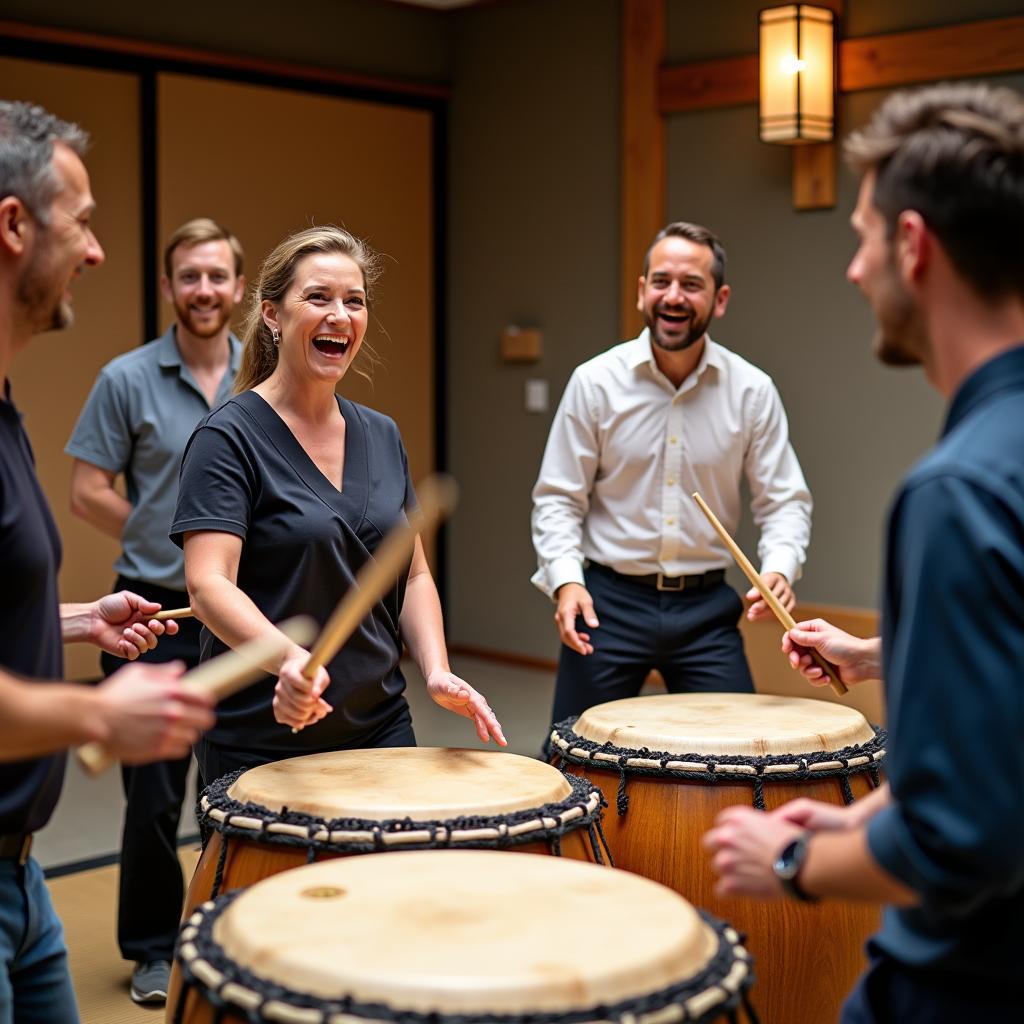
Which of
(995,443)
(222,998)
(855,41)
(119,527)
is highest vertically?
(855,41)

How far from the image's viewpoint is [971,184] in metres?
1.20

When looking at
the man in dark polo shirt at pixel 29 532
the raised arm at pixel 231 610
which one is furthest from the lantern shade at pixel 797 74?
the man in dark polo shirt at pixel 29 532

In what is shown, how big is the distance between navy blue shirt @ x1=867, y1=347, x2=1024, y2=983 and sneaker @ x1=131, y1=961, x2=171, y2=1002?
212cm

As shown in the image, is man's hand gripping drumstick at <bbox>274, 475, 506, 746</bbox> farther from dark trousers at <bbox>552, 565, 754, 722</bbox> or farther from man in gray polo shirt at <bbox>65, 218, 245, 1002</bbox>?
man in gray polo shirt at <bbox>65, 218, 245, 1002</bbox>

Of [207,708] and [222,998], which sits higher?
[207,708]

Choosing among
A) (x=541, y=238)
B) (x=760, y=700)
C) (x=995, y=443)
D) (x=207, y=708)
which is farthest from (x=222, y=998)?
(x=541, y=238)

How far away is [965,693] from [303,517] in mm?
1291

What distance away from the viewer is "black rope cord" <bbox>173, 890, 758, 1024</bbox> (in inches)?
48.2

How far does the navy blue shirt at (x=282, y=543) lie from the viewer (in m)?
2.18

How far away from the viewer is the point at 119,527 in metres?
3.34

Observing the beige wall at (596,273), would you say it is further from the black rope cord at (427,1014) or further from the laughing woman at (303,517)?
the black rope cord at (427,1014)

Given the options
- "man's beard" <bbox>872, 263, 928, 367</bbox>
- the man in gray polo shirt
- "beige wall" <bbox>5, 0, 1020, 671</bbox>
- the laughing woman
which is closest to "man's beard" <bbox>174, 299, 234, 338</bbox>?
the man in gray polo shirt

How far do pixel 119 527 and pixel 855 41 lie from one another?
10.5 ft

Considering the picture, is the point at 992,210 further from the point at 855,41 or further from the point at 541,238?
the point at 541,238
